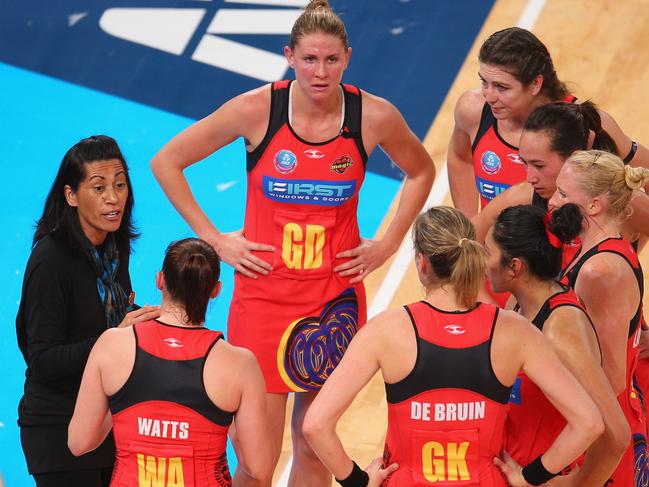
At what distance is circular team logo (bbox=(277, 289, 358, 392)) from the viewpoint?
5445 mm

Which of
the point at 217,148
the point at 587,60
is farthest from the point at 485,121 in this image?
the point at 587,60

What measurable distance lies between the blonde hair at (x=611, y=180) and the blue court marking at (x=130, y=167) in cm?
339

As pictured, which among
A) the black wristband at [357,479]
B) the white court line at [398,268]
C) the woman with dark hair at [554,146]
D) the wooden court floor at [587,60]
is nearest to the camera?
the black wristband at [357,479]

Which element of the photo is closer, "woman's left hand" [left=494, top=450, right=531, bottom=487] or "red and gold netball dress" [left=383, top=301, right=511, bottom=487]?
"red and gold netball dress" [left=383, top=301, right=511, bottom=487]

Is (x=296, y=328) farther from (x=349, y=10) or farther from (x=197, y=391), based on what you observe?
(x=349, y=10)

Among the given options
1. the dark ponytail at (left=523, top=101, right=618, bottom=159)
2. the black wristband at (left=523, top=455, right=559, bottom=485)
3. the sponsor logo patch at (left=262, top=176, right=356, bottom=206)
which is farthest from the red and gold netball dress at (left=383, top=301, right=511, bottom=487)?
the sponsor logo patch at (left=262, top=176, right=356, bottom=206)

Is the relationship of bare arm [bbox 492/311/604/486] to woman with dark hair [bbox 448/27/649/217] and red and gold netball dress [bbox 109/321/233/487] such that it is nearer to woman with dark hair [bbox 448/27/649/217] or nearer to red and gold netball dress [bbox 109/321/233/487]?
red and gold netball dress [bbox 109/321/233/487]

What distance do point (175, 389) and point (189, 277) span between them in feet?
1.25

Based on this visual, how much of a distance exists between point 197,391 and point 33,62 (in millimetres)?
6520

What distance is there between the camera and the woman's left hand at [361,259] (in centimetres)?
547

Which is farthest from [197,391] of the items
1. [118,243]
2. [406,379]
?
[118,243]

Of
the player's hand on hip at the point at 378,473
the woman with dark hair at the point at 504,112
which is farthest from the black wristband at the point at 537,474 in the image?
the woman with dark hair at the point at 504,112

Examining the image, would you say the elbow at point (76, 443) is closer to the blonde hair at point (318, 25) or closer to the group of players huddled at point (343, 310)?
the group of players huddled at point (343, 310)

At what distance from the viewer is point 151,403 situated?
3.96m
